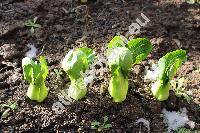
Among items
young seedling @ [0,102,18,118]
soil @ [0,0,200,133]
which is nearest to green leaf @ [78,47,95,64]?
soil @ [0,0,200,133]

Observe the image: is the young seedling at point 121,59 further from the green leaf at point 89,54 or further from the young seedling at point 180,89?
the young seedling at point 180,89

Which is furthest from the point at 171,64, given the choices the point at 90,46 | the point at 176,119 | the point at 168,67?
the point at 90,46

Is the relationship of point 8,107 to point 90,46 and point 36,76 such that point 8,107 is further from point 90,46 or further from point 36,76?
point 90,46

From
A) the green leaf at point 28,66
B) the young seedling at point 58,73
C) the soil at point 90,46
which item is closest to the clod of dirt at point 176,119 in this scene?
the soil at point 90,46

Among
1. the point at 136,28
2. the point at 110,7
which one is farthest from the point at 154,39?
the point at 110,7

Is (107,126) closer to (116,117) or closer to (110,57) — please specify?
(116,117)

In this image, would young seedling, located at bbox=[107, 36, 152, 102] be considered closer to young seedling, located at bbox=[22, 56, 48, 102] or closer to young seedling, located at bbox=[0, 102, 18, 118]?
young seedling, located at bbox=[22, 56, 48, 102]
